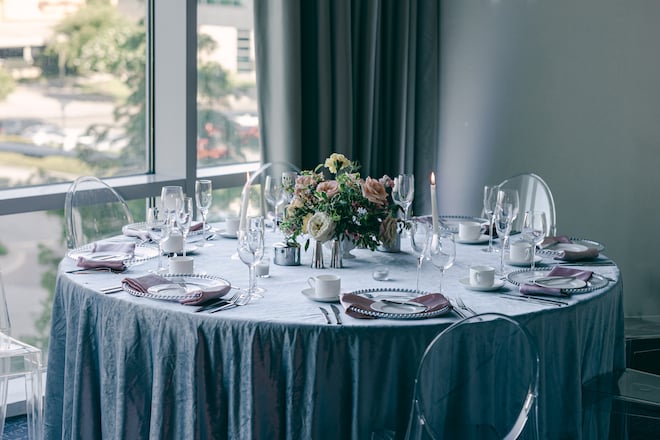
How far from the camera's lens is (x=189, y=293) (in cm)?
248

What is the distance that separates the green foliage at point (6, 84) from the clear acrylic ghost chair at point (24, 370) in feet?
4.08

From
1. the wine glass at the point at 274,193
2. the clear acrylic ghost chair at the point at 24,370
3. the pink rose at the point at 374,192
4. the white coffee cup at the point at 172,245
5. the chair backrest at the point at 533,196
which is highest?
the pink rose at the point at 374,192

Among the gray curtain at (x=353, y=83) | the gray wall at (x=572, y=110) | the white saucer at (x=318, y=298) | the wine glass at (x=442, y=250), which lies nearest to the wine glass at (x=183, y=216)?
the white saucer at (x=318, y=298)

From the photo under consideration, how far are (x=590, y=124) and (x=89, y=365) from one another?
10.4 feet

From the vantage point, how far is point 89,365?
8.68ft

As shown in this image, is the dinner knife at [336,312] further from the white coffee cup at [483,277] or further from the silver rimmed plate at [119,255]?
the silver rimmed plate at [119,255]

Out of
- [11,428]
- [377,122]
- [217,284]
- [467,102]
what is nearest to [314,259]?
[217,284]

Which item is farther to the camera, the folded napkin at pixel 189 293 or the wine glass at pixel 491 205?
the wine glass at pixel 491 205

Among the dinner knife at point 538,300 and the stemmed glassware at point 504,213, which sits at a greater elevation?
the stemmed glassware at point 504,213

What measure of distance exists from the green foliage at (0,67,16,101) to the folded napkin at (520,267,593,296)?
8.25 ft

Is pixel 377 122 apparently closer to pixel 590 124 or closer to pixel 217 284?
pixel 590 124

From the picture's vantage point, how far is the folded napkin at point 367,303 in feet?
7.65

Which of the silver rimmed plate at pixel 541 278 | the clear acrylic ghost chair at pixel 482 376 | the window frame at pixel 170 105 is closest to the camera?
the clear acrylic ghost chair at pixel 482 376

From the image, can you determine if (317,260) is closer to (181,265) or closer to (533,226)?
(181,265)
